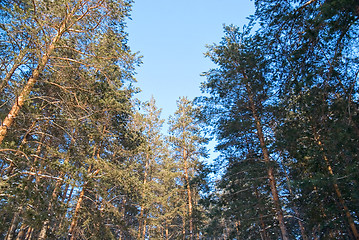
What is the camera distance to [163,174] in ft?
56.8

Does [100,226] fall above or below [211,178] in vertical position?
below

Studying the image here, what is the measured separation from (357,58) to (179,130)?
1434 cm

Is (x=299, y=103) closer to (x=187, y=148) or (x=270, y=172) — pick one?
(x=270, y=172)

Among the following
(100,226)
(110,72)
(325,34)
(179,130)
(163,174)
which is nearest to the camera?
(325,34)

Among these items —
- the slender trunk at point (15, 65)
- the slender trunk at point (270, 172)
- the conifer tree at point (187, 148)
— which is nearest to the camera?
the slender trunk at point (15, 65)

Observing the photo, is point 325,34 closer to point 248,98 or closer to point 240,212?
point 248,98

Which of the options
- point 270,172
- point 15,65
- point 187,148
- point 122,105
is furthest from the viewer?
point 187,148

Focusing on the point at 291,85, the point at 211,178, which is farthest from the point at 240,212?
the point at 291,85

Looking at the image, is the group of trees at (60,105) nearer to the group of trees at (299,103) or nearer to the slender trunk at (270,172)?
the group of trees at (299,103)

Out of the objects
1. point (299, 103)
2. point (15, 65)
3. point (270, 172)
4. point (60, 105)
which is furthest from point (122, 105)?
point (270, 172)

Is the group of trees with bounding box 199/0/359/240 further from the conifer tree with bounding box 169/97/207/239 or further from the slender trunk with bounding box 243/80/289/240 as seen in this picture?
the conifer tree with bounding box 169/97/207/239

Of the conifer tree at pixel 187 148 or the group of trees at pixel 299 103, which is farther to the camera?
the conifer tree at pixel 187 148

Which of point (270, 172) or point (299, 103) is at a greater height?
point (299, 103)

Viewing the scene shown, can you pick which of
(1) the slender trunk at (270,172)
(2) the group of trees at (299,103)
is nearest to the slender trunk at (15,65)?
(2) the group of trees at (299,103)
